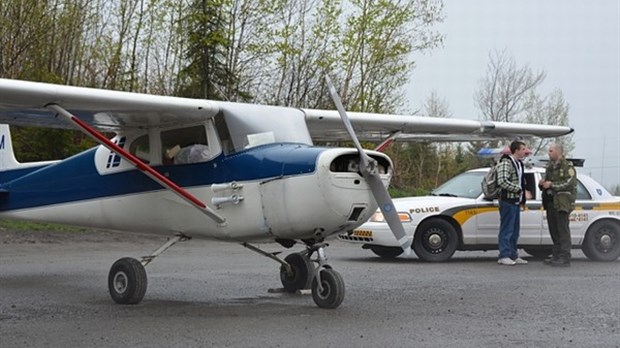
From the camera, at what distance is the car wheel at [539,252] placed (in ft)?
52.6

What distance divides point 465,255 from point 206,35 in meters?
11.1

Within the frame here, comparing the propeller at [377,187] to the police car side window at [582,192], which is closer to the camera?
the propeller at [377,187]

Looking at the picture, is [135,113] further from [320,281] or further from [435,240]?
[435,240]

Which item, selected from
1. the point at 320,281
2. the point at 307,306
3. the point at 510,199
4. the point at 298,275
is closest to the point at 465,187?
the point at 510,199

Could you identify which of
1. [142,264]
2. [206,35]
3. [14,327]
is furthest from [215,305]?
[206,35]

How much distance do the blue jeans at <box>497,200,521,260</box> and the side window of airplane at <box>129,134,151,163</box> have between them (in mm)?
6376

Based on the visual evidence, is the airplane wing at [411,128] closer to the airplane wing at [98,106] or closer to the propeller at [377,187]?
the airplane wing at [98,106]

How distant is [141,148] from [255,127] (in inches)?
64.8

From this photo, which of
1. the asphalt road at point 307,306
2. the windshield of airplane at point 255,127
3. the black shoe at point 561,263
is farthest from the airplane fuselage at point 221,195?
the black shoe at point 561,263

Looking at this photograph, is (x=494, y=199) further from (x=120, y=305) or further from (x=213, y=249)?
(x=120, y=305)

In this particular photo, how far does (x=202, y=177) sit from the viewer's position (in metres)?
9.73

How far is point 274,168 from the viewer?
901 centimetres

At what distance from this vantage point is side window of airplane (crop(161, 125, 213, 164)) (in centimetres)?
985

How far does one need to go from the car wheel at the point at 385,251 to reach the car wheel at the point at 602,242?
321cm
